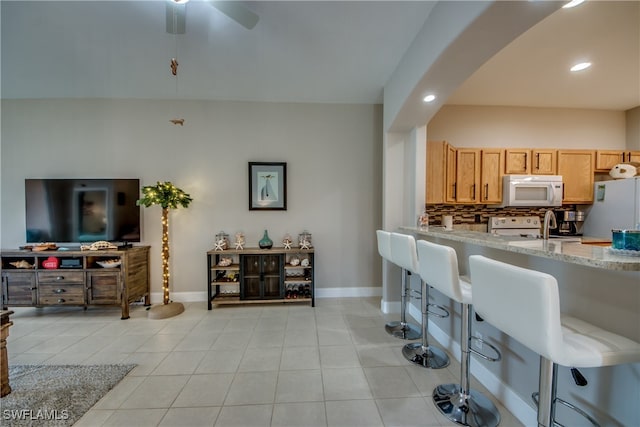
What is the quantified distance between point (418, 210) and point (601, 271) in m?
1.85

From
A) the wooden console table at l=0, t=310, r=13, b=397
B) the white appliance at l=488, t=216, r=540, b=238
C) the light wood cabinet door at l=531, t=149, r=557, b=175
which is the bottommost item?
the wooden console table at l=0, t=310, r=13, b=397

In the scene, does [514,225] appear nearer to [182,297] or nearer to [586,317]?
[586,317]

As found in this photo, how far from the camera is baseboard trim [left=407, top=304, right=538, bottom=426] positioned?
4.80 ft

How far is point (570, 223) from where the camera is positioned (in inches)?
147

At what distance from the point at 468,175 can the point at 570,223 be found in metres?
1.85

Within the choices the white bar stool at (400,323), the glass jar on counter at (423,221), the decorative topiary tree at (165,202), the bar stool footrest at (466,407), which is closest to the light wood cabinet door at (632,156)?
the glass jar on counter at (423,221)

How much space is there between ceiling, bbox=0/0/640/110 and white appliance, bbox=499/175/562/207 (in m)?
1.12

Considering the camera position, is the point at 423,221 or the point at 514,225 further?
the point at 514,225

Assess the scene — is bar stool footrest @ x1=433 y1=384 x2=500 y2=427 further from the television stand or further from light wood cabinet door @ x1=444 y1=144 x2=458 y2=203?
the television stand

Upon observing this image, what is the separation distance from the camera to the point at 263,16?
1985mm

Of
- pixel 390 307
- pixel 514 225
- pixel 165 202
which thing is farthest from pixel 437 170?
pixel 165 202

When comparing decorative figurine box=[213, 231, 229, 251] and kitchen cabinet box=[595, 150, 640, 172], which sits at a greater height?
kitchen cabinet box=[595, 150, 640, 172]

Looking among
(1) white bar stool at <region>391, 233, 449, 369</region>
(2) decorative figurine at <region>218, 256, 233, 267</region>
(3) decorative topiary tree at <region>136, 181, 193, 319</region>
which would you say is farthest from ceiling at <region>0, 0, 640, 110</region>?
(2) decorative figurine at <region>218, 256, 233, 267</region>

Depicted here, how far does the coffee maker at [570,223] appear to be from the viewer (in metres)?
3.68
